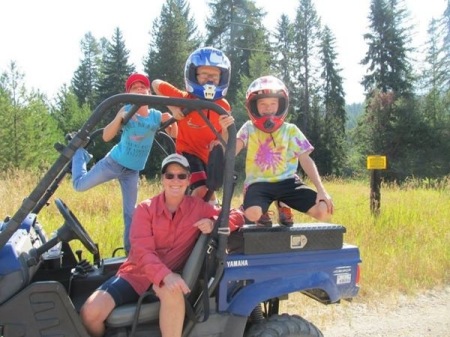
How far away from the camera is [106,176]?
388 cm

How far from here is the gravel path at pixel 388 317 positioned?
430 centimetres

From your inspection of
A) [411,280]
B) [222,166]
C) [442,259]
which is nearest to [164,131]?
[222,166]

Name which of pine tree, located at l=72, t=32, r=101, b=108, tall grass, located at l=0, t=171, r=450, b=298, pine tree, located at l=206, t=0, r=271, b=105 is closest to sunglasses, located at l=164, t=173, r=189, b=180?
tall grass, located at l=0, t=171, r=450, b=298

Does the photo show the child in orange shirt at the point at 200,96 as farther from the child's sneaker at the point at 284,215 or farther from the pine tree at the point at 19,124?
the pine tree at the point at 19,124

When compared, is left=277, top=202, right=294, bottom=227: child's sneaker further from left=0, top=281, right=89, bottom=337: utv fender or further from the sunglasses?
left=0, top=281, right=89, bottom=337: utv fender

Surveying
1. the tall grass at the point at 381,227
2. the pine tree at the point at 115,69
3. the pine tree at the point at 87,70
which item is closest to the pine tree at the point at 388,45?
the pine tree at the point at 115,69

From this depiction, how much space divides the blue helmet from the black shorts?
2.33 ft

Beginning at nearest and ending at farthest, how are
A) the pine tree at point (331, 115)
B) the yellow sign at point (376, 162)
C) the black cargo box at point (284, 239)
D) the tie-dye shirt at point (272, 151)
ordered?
1. the black cargo box at point (284, 239)
2. the tie-dye shirt at point (272, 151)
3. the yellow sign at point (376, 162)
4. the pine tree at point (331, 115)

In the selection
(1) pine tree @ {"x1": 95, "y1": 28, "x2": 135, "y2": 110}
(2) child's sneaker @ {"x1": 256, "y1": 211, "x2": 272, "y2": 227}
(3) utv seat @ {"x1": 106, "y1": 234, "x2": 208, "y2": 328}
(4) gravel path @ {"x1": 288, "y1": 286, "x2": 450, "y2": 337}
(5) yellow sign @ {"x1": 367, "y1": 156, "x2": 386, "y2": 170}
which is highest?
(1) pine tree @ {"x1": 95, "y1": 28, "x2": 135, "y2": 110}

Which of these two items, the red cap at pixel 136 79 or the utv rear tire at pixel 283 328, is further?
the red cap at pixel 136 79

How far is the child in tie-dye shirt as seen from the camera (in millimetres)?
3461

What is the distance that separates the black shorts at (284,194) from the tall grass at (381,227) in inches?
84.0

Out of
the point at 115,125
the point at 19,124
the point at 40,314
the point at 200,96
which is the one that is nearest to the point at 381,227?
the point at 200,96

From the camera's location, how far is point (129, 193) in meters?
4.06
